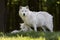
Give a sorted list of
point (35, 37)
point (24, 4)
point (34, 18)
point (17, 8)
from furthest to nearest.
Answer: point (17, 8) < point (24, 4) < point (34, 18) < point (35, 37)

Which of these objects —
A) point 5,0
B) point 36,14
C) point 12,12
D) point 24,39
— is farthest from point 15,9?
point 24,39

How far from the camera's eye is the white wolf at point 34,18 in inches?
517

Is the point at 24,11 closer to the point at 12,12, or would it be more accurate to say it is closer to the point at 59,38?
the point at 59,38

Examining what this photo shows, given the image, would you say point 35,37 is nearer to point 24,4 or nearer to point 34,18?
point 34,18

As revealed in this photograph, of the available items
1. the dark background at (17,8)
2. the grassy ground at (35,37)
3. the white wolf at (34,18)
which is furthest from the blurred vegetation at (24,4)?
the grassy ground at (35,37)

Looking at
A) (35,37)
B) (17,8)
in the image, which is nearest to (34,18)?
(35,37)

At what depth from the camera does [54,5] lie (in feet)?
63.1

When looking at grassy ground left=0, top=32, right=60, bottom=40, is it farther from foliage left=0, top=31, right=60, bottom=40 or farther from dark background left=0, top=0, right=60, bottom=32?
dark background left=0, top=0, right=60, bottom=32

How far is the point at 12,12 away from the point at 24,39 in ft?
31.2

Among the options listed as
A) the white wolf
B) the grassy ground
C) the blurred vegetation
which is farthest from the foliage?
the blurred vegetation

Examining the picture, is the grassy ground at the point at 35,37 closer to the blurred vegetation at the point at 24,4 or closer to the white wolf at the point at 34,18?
the white wolf at the point at 34,18

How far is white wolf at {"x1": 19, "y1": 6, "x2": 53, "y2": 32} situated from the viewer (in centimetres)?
1313

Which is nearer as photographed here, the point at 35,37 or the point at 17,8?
the point at 35,37

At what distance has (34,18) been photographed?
13.3 metres
